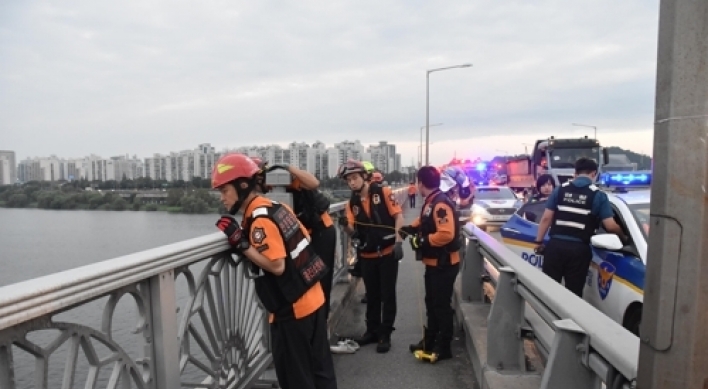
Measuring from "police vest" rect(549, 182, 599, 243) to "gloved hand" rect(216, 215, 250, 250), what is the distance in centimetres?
376

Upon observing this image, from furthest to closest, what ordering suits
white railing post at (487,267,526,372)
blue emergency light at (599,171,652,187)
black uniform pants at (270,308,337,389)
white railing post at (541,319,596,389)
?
blue emergency light at (599,171,652,187)
white railing post at (487,267,526,372)
black uniform pants at (270,308,337,389)
white railing post at (541,319,596,389)

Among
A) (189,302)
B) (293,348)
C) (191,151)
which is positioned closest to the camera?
(189,302)

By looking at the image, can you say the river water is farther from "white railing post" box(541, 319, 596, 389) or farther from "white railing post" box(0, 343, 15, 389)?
"white railing post" box(541, 319, 596, 389)

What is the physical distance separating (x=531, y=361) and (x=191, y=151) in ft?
55.1

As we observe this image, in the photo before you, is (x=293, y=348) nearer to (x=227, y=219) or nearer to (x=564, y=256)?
(x=227, y=219)

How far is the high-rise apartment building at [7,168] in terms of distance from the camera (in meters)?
7.57

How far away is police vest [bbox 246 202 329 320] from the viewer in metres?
2.94

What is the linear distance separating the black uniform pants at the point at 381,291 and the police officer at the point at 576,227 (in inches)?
65.9

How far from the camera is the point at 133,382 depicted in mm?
2227

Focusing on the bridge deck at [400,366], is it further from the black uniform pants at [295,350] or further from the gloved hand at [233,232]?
the gloved hand at [233,232]

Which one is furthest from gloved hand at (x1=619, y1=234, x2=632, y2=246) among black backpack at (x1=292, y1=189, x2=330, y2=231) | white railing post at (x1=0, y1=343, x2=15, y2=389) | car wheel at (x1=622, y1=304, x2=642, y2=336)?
white railing post at (x1=0, y1=343, x2=15, y2=389)

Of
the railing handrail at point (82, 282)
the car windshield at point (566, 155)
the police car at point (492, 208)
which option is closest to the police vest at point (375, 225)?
the railing handrail at point (82, 282)

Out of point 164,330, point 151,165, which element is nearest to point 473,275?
point 164,330

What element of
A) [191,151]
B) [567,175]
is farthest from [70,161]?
[567,175]
